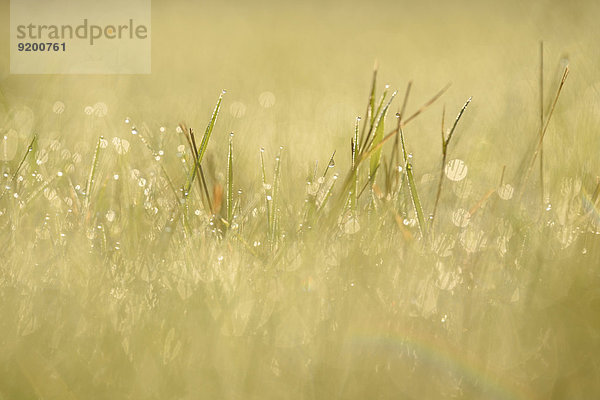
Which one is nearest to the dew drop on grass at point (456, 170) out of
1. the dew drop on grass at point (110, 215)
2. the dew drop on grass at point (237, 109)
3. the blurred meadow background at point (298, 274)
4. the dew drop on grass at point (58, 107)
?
the blurred meadow background at point (298, 274)

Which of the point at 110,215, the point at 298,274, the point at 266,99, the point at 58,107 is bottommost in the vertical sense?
the point at 298,274

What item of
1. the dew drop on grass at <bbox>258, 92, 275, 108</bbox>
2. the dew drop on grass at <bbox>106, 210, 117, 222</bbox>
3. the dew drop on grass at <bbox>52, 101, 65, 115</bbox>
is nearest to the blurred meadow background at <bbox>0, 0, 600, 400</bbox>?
the dew drop on grass at <bbox>106, 210, 117, 222</bbox>

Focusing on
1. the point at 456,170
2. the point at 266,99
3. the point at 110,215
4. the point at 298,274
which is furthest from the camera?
the point at 266,99

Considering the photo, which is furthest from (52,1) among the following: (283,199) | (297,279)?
(297,279)

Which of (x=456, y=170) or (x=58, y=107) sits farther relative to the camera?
(x=58, y=107)

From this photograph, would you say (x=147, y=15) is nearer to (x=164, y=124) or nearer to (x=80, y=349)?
(x=164, y=124)

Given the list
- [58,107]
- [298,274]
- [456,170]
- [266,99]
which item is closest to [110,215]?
[298,274]

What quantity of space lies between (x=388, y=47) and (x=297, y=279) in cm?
383

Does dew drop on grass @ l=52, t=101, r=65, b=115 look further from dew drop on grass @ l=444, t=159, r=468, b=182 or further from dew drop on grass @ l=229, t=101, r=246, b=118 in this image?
dew drop on grass @ l=444, t=159, r=468, b=182

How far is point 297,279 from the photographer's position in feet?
2.89

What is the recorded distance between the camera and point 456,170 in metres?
1.46

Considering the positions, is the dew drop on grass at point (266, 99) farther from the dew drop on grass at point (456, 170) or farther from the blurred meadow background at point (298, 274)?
the dew drop on grass at point (456, 170)

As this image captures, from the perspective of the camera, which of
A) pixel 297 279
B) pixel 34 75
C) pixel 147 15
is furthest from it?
pixel 147 15

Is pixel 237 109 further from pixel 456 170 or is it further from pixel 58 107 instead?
pixel 456 170
